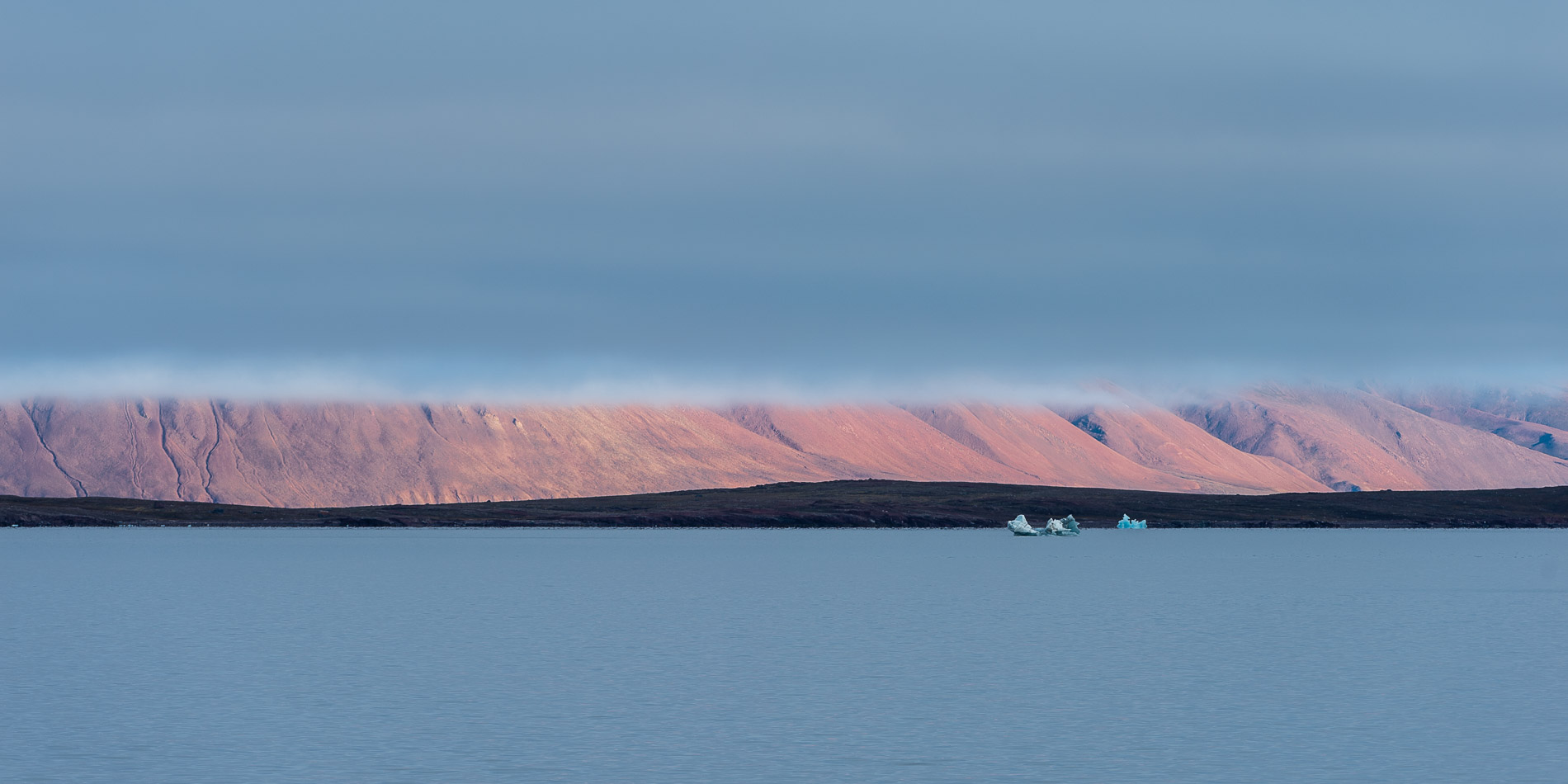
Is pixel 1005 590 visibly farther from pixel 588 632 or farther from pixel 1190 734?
pixel 1190 734

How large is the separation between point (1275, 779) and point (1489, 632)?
3995 centimetres

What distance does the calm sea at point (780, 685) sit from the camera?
36469mm

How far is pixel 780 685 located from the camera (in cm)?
5012

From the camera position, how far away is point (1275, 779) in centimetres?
3441

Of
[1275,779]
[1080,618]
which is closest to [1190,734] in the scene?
[1275,779]

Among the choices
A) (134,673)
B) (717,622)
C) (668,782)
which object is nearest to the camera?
(668,782)

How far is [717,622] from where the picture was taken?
7462cm

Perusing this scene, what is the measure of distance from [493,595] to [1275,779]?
68.8 m

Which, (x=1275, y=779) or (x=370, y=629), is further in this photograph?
(x=370, y=629)

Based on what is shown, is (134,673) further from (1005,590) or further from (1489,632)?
(1005,590)

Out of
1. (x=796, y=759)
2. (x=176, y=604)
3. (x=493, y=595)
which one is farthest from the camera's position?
(x=493, y=595)

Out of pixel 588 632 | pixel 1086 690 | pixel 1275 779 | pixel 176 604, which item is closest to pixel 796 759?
pixel 1275 779

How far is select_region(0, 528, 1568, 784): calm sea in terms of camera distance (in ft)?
120

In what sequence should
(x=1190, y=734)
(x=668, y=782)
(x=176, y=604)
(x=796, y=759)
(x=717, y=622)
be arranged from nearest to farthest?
(x=668, y=782)
(x=796, y=759)
(x=1190, y=734)
(x=717, y=622)
(x=176, y=604)
